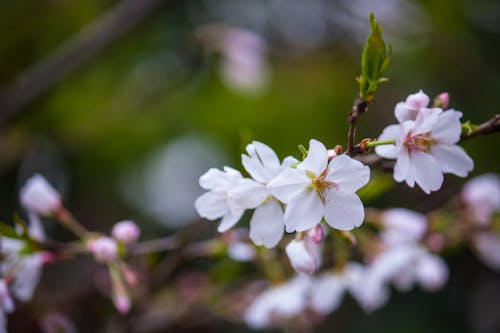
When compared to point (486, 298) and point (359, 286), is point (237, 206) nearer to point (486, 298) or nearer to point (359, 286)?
point (359, 286)

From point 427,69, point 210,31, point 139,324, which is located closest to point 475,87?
point 427,69

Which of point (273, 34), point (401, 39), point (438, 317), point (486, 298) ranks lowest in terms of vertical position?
point (438, 317)

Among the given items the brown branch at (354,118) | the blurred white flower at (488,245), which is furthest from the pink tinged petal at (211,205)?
the blurred white flower at (488,245)

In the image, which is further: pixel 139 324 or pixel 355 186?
pixel 139 324

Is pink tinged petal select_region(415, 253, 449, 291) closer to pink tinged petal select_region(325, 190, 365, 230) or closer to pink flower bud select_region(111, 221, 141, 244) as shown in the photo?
pink tinged petal select_region(325, 190, 365, 230)

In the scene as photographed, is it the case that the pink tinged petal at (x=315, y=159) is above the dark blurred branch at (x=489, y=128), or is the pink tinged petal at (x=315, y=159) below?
above

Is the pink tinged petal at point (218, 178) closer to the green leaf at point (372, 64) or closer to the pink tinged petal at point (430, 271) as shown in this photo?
the green leaf at point (372, 64)

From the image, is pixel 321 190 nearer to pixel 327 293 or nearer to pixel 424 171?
pixel 424 171

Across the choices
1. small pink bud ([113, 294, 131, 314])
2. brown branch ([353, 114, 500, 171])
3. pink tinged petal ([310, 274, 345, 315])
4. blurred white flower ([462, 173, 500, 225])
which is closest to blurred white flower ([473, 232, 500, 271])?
blurred white flower ([462, 173, 500, 225])
